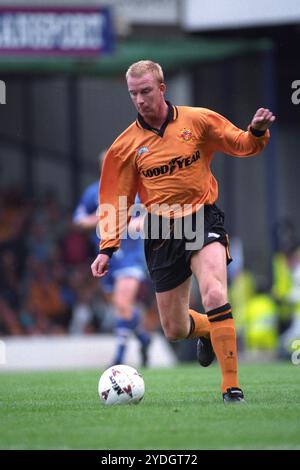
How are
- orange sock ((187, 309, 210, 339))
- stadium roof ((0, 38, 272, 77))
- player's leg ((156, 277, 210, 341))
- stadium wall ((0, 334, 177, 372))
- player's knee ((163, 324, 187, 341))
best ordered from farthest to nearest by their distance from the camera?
stadium roof ((0, 38, 272, 77)) → stadium wall ((0, 334, 177, 372)) → orange sock ((187, 309, 210, 339)) → player's knee ((163, 324, 187, 341)) → player's leg ((156, 277, 210, 341))

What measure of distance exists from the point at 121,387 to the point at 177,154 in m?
1.60

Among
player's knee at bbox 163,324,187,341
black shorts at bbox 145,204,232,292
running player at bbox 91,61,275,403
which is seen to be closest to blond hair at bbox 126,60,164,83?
running player at bbox 91,61,275,403

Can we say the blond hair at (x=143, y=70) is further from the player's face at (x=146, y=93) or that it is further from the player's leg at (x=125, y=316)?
the player's leg at (x=125, y=316)

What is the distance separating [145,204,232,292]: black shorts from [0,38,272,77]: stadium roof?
976cm

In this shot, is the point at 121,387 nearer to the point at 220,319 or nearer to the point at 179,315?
the point at 220,319

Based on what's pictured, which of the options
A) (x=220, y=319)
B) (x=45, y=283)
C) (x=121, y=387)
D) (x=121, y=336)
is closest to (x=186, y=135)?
(x=220, y=319)

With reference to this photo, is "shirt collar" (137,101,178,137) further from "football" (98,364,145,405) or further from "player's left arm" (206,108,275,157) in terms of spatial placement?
"football" (98,364,145,405)

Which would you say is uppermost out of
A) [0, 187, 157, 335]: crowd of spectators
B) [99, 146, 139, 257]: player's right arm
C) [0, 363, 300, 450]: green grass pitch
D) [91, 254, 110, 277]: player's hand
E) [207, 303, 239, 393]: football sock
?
[0, 187, 157, 335]: crowd of spectators

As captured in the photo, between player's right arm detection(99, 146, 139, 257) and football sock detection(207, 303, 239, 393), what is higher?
player's right arm detection(99, 146, 139, 257)

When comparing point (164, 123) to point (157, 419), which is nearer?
point (157, 419)

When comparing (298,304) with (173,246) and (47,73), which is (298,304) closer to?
(47,73)

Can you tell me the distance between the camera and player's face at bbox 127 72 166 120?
25.6 feet

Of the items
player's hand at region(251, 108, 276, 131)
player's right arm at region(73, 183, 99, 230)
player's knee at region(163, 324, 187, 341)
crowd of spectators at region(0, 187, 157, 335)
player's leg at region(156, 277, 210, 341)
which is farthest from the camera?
crowd of spectators at region(0, 187, 157, 335)

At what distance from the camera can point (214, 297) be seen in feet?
24.8
